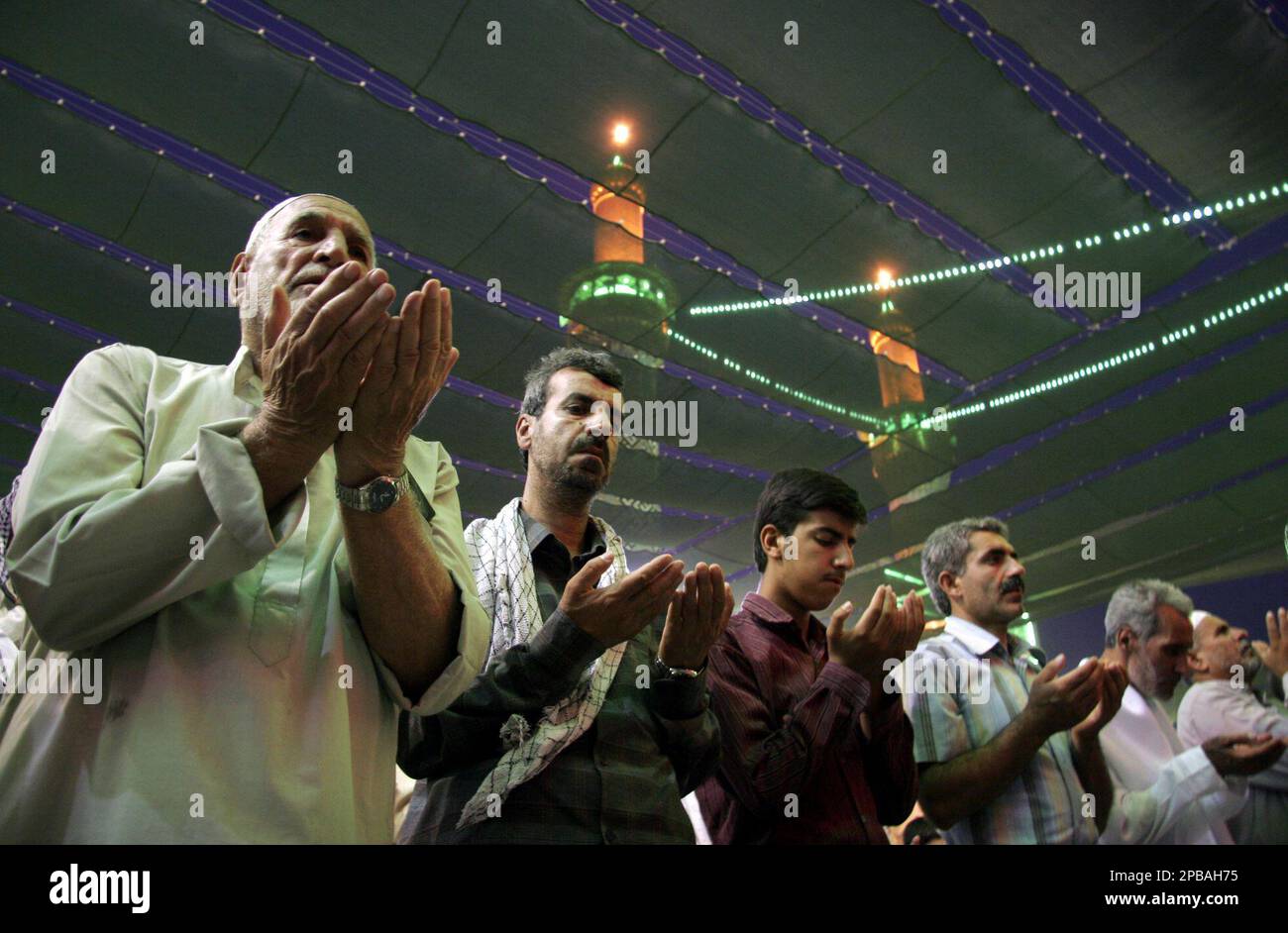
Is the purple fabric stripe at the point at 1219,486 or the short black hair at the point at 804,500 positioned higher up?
the purple fabric stripe at the point at 1219,486

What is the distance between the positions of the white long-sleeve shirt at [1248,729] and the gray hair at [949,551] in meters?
1.37

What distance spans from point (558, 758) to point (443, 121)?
438 cm

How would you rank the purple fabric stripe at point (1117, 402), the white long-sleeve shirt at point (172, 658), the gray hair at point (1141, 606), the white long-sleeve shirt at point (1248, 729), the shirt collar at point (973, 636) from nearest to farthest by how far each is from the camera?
the white long-sleeve shirt at point (172, 658), the shirt collar at point (973, 636), the white long-sleeve shirt at point (1248, 729), the gray hair at point (1141, 606), the purple fabric stripe at point (1117, 402)

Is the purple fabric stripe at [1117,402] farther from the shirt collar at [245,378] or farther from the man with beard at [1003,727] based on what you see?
the shirt collar at [245,378]

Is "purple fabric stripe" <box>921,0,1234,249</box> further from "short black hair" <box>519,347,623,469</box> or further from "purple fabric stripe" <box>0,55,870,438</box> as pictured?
"short black hair" <box>519,347,623,469</box>

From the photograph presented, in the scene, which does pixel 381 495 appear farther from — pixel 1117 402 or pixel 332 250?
pixel 1117 402

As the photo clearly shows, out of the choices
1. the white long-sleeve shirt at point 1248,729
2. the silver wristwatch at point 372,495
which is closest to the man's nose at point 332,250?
the silver wristwatch at point 372,495

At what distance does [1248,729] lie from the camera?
3582 millimetres

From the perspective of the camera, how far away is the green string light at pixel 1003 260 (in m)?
6.25

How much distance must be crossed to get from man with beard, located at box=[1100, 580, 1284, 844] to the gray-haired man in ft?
8.74

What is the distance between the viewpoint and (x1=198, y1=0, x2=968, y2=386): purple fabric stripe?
4.53 m

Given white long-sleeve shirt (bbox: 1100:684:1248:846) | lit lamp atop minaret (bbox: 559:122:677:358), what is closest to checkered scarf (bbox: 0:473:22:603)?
white long-sleeve shirt (bbox: 1100:684:1248:846)

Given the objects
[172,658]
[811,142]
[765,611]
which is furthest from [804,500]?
[811,142]
